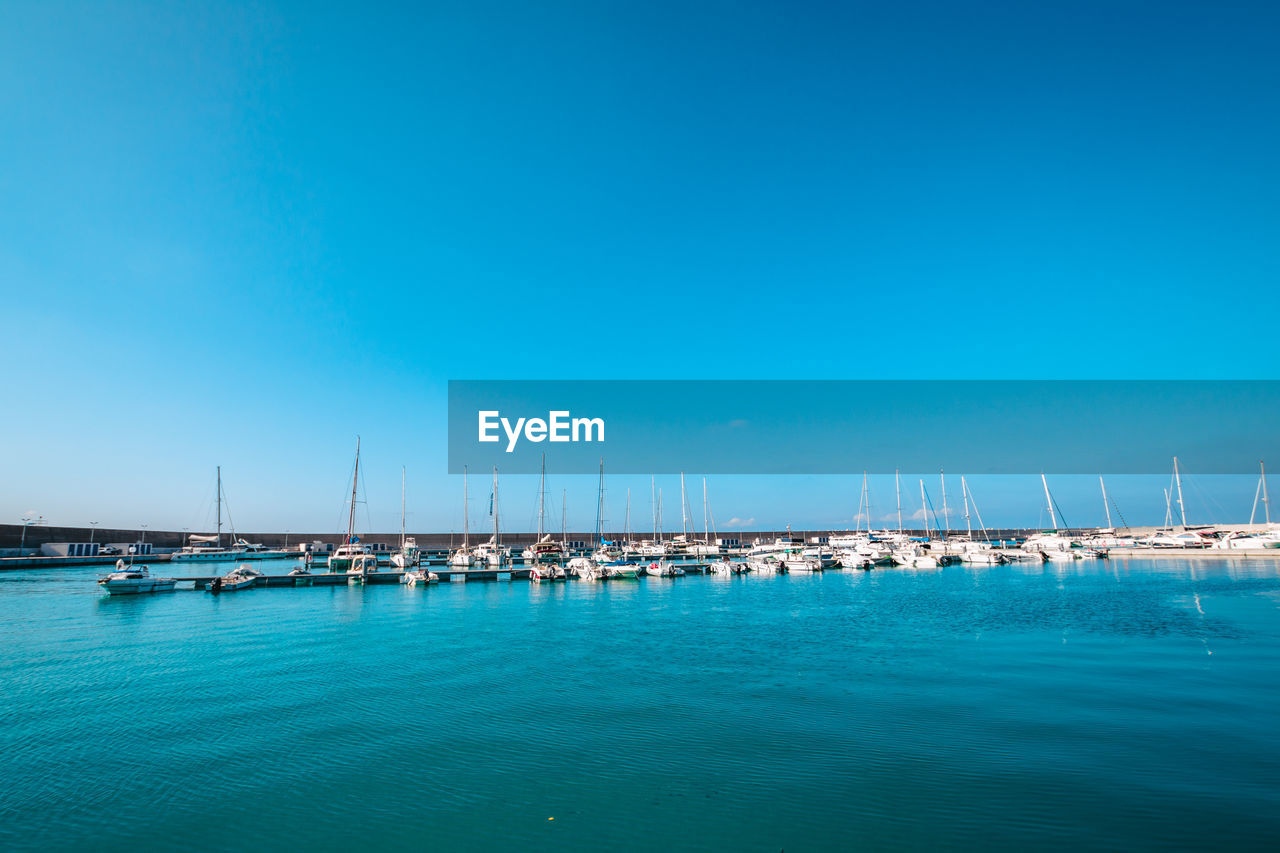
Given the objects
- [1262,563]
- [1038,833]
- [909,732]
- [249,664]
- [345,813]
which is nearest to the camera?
[1038,833]

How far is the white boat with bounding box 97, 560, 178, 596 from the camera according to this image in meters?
50.2

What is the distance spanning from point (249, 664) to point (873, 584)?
52.6 meters

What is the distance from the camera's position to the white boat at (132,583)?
5019 centimetres

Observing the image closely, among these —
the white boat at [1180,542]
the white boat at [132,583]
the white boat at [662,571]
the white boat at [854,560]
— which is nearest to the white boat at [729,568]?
the white boat at [662,571]

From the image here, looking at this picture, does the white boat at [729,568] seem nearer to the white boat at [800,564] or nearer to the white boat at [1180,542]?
the white boat at [800,564]

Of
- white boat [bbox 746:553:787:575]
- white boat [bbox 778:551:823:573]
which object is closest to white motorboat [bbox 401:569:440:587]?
white boat [bbox 746:553:787:575]

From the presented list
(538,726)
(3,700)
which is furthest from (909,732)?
(3,700)

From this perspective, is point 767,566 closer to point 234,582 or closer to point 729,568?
point 729,568

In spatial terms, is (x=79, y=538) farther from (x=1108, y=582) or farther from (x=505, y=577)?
(x=1108, y=582)

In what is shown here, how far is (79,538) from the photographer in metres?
112

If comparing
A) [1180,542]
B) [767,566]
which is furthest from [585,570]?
[1180,542]

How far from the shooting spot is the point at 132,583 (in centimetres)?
5066

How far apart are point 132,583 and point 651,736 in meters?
54.2

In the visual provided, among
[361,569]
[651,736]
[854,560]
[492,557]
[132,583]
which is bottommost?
[854,560]
